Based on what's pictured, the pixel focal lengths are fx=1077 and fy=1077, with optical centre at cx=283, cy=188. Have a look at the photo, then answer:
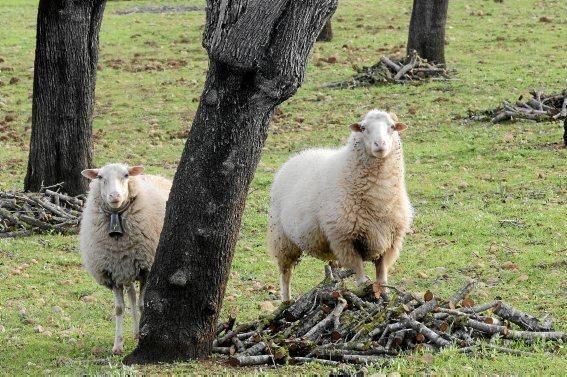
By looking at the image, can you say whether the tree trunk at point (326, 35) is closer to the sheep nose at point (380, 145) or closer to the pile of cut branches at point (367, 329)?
the sheep nose at point (380, 145)

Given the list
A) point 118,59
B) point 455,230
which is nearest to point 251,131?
point 455,230

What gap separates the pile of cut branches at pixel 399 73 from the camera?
22.8m

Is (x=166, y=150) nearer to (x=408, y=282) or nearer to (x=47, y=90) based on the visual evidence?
(x=47, y=90)

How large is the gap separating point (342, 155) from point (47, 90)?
563 cm

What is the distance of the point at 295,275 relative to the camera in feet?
39.8

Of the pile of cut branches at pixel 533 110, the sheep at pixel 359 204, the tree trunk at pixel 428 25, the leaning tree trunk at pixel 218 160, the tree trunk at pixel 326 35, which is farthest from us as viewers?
the tree trunk at pixel 326 35

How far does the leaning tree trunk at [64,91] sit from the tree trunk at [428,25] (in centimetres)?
1038

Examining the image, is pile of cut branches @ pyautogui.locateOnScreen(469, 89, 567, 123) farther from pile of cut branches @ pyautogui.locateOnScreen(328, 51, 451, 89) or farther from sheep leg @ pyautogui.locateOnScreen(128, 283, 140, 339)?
sheep leg @ pyautogui.locateOnScreen(128, 283, 140, 339)

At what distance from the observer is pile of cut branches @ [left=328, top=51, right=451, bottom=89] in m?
22.8

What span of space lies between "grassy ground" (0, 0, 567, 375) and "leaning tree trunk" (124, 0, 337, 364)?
1.22 feet

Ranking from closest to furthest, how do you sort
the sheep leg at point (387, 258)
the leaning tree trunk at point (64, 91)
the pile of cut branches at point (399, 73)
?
the sheep leg at point (387, 258) → the leaning tree trunk at point (64, 91) → the pile of cut branches at point (399, 73)

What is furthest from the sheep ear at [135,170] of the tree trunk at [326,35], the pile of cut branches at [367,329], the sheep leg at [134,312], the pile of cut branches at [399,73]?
the tree trunk at [326,35]

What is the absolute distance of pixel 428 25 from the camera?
23266 mm

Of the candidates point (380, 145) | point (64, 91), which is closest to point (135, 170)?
point (380, 145)
